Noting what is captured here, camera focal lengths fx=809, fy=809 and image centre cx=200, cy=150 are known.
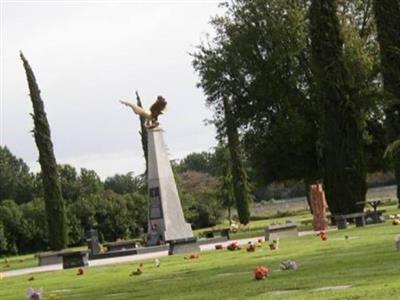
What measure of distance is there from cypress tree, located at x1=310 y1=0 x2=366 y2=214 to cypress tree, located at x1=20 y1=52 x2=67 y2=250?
50.6ft

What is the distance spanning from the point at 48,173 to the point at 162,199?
16.3 m

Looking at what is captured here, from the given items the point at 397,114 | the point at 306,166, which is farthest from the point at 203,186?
the point at 397,114

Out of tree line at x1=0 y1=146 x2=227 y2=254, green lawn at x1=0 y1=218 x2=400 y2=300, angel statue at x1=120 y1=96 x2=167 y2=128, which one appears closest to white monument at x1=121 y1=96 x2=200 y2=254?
angel statue at x1=120 y1=96 x2=167 y2=128

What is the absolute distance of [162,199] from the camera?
2966 centimetres

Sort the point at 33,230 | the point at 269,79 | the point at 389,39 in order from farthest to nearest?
the point at 33,230
the point at 269,79
the point at 389,39

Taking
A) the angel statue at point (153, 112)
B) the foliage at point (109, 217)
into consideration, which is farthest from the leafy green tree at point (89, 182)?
the angel statue at point (153, 112)

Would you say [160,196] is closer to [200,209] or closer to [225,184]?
[200,209]

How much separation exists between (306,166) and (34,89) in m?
15.8

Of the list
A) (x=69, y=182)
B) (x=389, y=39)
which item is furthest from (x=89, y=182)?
(x=389, y=39)

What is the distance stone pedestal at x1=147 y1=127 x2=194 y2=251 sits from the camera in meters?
29.7

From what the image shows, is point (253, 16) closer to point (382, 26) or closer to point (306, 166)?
point (306, 166)

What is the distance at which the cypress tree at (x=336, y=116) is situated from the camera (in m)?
→ 34.6

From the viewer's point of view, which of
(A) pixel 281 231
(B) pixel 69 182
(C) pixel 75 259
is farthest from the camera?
(B) pixel 69 182

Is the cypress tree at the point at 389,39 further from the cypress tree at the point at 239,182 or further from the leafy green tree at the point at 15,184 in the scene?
the leafy green tree at the point at 15,184
